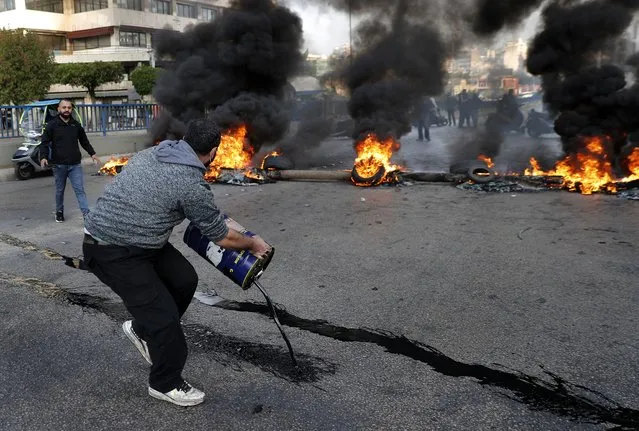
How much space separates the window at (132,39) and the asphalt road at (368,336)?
41.5 m

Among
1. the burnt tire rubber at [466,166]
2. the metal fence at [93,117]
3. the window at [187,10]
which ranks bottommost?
the burnt tire rubber at [466,166]

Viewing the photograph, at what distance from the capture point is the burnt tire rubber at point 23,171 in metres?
11.3

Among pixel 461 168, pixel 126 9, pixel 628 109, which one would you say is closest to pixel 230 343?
pixel 461 168

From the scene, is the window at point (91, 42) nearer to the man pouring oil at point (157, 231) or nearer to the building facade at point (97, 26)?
the building facade at point (97, 26)

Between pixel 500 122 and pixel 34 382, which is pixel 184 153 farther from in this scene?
pixel 500 122

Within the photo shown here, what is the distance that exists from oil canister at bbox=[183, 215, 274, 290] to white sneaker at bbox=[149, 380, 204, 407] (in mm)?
607

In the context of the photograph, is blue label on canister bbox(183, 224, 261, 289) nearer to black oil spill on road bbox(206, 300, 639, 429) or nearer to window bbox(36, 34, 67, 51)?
black oil spill on road bbox(206, 300, 639, 429)

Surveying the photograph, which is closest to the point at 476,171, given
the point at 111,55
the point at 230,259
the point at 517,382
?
the point at 517,382

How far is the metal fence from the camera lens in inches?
496

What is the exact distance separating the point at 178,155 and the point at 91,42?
48.7m

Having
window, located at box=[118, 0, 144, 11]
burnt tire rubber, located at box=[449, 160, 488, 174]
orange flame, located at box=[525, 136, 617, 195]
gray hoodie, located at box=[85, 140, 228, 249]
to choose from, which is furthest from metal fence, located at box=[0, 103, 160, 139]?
window, located at box=[118, 0, 144, 11]

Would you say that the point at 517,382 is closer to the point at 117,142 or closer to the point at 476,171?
the point at 476,171

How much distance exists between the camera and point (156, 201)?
2.59m

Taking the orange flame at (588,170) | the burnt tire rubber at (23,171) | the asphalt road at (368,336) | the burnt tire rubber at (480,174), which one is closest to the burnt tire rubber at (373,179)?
the burnt tire rubber at (480,174)
